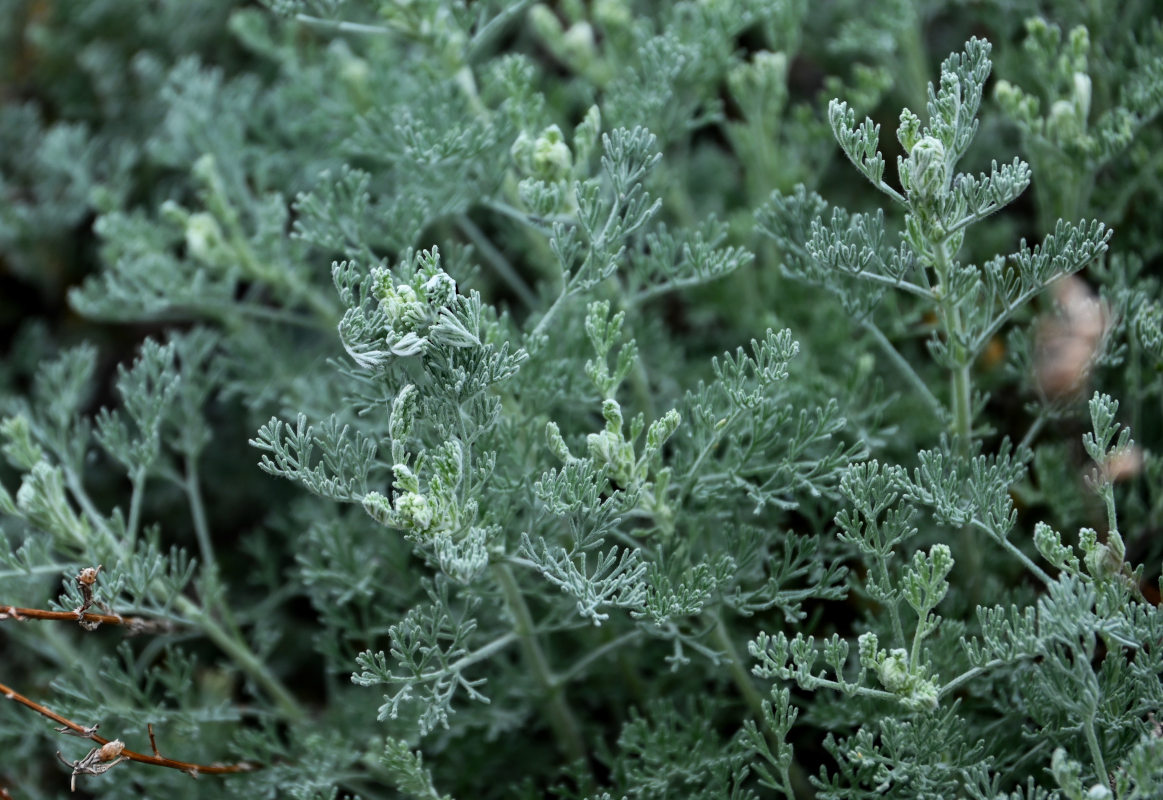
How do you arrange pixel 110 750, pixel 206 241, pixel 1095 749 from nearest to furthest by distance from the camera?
pixel 1095 749 → pixel 110 750 → pixel 206 241

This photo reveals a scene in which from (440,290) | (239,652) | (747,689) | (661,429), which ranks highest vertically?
(440,290)

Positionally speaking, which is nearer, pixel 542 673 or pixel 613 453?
pixel 613 453

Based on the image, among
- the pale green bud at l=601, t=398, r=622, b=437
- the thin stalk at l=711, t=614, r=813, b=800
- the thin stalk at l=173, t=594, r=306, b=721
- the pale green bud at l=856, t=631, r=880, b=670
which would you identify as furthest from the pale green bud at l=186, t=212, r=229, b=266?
the pale green bud at l=856, t=631, r=880, b=670

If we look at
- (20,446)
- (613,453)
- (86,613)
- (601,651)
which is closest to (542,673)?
(601,651)

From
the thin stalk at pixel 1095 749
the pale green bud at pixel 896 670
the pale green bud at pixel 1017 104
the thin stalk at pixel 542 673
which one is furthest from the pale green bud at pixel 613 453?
the pale green bud at pixel 1017 104

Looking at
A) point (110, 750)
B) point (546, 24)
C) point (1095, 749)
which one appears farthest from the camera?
point (546, 24)

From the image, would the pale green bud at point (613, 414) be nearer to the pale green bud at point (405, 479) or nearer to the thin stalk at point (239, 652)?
the pale green bud at point (405, 479)

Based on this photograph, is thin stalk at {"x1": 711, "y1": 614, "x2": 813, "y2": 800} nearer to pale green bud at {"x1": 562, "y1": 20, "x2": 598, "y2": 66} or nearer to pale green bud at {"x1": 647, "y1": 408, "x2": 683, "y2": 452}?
pale green bud at {"x1": 647, "y1": 408, "x2": 683, "y2": 452}

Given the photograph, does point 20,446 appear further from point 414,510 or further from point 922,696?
point 922,696
